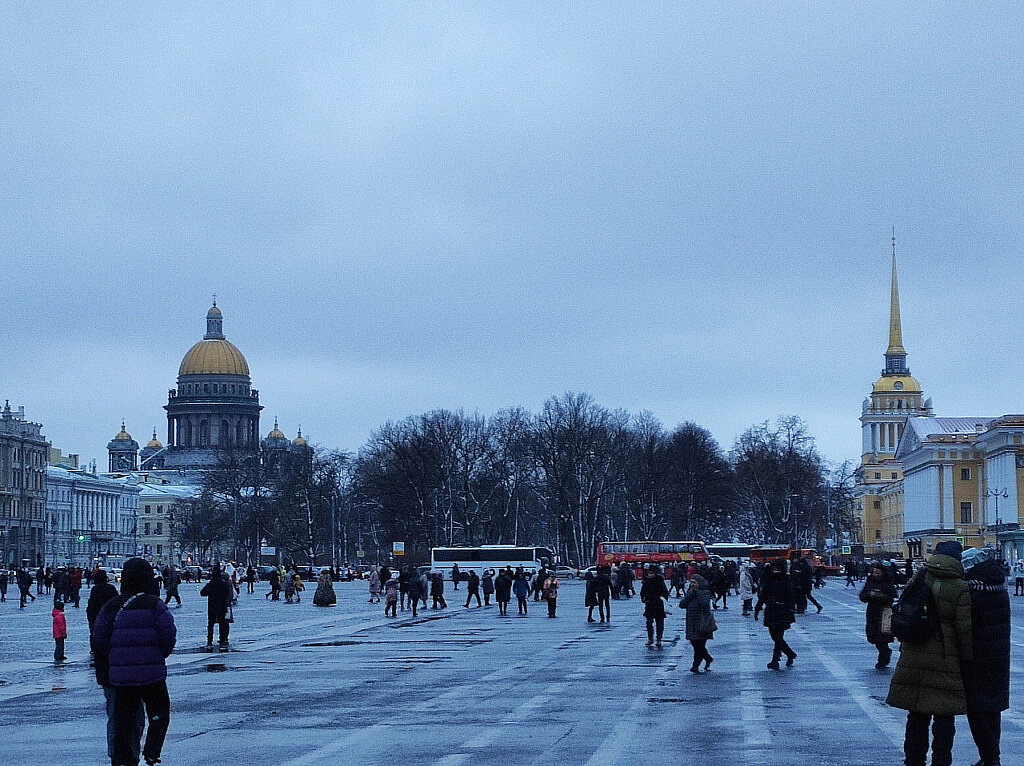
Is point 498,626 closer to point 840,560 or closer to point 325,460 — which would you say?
point 325,460

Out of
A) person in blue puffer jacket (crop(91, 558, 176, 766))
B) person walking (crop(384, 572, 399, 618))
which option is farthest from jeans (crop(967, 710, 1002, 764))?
person walking (crop(384, 572, 399, 618))

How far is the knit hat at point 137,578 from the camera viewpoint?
1281cm

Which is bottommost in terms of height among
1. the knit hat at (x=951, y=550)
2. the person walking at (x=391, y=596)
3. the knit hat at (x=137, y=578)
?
the person walking at (x=391, y=596)

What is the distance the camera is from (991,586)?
1159cm

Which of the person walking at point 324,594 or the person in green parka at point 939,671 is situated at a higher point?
the person in green parka at point 939,671

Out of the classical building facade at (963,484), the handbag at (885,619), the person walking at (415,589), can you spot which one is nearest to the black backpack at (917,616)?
the handbag at (885,619)

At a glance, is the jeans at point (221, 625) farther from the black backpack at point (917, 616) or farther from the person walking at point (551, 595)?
the black backpack at point (917, 616)

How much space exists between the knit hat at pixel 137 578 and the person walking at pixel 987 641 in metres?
5.33

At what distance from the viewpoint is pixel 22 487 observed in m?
170

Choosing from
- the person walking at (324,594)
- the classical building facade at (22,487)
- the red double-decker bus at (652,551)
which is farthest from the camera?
the classical building facade at (22,487)

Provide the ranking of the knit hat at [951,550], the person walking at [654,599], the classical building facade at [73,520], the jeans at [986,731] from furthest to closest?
the classical building facade at [73,520], the person walking at [654,599], the jeans at [986,731], the knit hat at [951,550]

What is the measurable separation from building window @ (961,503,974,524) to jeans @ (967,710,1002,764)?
490 feet

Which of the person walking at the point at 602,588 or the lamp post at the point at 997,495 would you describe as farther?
the lamp post at the point at 997,495

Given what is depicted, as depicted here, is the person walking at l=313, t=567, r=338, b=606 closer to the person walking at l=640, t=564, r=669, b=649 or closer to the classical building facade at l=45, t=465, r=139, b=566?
the person walking at l=640, t=564, r=669, b=649
